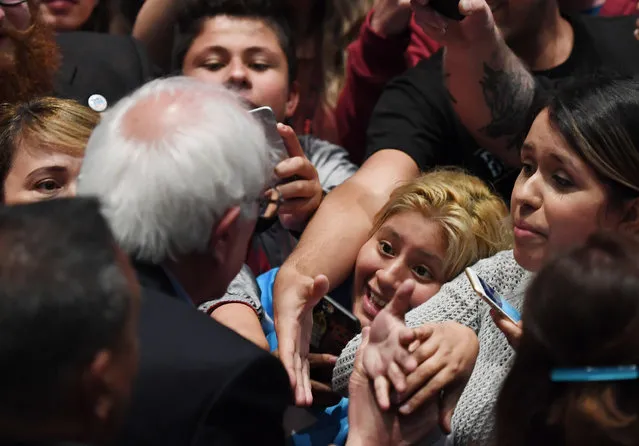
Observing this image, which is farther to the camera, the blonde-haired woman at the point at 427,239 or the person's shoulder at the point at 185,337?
the blonde-haired woman at the point at 427,239

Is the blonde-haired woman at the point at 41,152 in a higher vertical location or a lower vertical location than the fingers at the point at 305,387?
higher

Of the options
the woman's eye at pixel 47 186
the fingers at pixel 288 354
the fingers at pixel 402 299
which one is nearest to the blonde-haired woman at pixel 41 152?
the woman's eye at pixel 47 186

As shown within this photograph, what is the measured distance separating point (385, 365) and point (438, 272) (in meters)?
0.55

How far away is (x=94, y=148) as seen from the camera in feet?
4.75

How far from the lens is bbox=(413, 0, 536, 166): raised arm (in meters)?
2.13

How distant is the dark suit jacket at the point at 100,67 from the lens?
91.0 inches

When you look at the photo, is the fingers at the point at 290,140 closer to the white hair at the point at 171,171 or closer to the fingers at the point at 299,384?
the fingers at the point at 299,384

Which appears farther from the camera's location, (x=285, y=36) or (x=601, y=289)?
(x=285, y=36)

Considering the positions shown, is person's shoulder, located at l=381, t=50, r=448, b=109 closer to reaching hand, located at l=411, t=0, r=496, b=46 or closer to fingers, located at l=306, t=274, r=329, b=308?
reaching hand, located at l=411, t=0, r=496, b=46

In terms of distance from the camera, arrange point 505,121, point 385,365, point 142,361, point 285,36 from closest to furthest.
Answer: point 142,361, point 385,365, point 505,121, point 285,36

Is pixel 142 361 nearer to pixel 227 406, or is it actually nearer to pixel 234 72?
pixel 227 406

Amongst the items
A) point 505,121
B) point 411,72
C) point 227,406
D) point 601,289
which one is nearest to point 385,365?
point 227,406

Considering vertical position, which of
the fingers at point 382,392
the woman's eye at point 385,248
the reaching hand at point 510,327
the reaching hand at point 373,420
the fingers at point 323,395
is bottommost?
the fingers at point 323,395

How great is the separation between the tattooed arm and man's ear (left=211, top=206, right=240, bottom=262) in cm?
94
